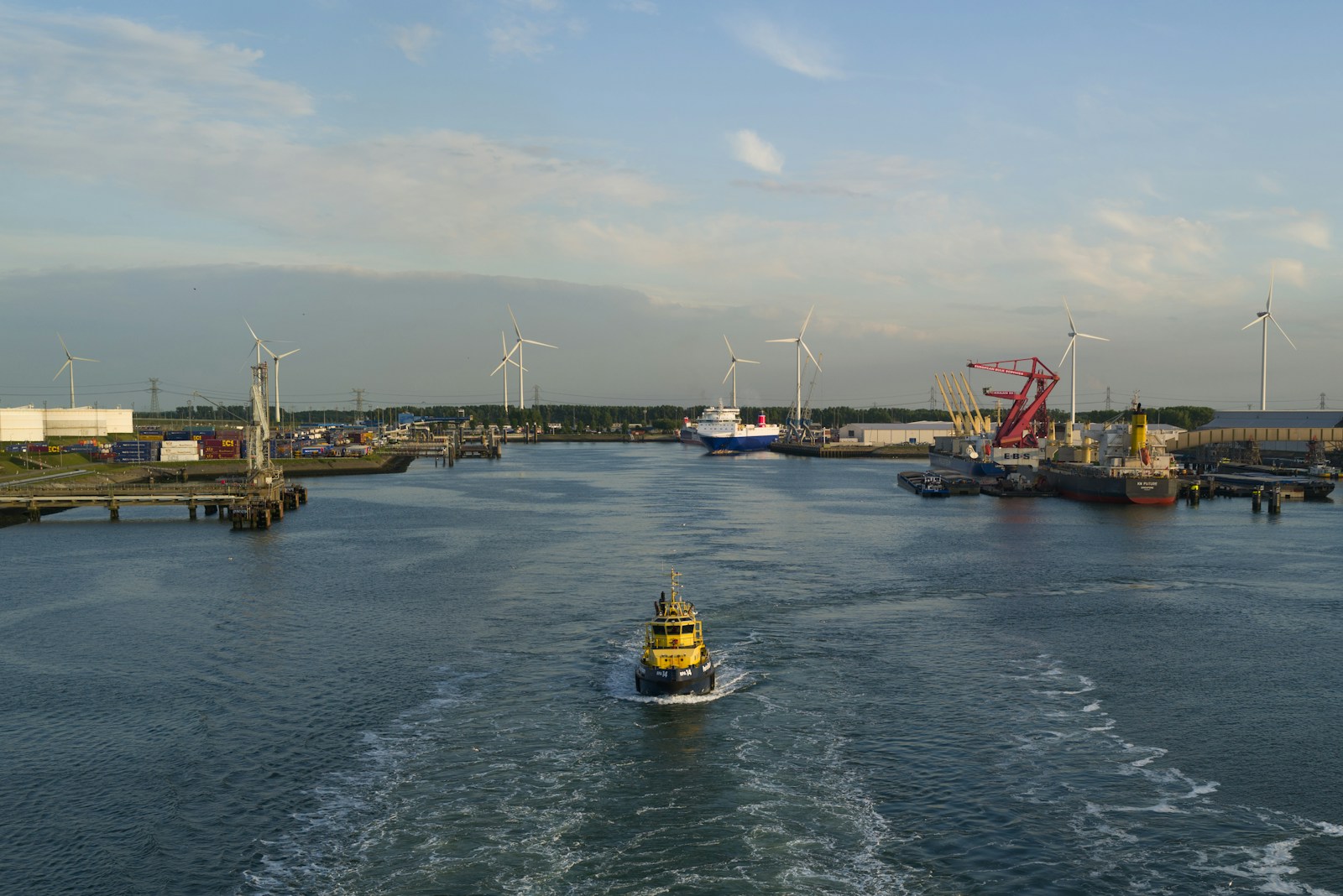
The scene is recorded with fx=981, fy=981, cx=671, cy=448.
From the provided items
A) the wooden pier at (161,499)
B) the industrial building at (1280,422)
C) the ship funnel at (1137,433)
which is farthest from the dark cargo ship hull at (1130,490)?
the wooden pier at (161,499)

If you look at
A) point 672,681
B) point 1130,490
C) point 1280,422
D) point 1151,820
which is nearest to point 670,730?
point 672,681

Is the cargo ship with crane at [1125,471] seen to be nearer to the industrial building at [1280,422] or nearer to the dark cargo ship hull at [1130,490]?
the dark cargo ship hull at [1130,490]

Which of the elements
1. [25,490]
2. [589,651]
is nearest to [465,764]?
[589,651]

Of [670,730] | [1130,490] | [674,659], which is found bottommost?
[670,730]

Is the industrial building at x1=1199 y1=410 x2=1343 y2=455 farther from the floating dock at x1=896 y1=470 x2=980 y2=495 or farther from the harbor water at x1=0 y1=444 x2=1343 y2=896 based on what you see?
the harbor water at x1=0 y1=444 x2=1343 y2=896

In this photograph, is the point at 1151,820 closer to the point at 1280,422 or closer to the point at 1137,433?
the point at 1137,433

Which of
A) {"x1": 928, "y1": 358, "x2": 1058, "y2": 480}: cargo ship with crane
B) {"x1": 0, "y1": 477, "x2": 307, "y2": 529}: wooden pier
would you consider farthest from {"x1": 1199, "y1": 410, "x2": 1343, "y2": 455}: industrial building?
{"x1": 0, "y1": 477, "x2": 307, "y2": 529}: wooden pier

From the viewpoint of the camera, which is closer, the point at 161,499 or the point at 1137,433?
the point at 161,499
